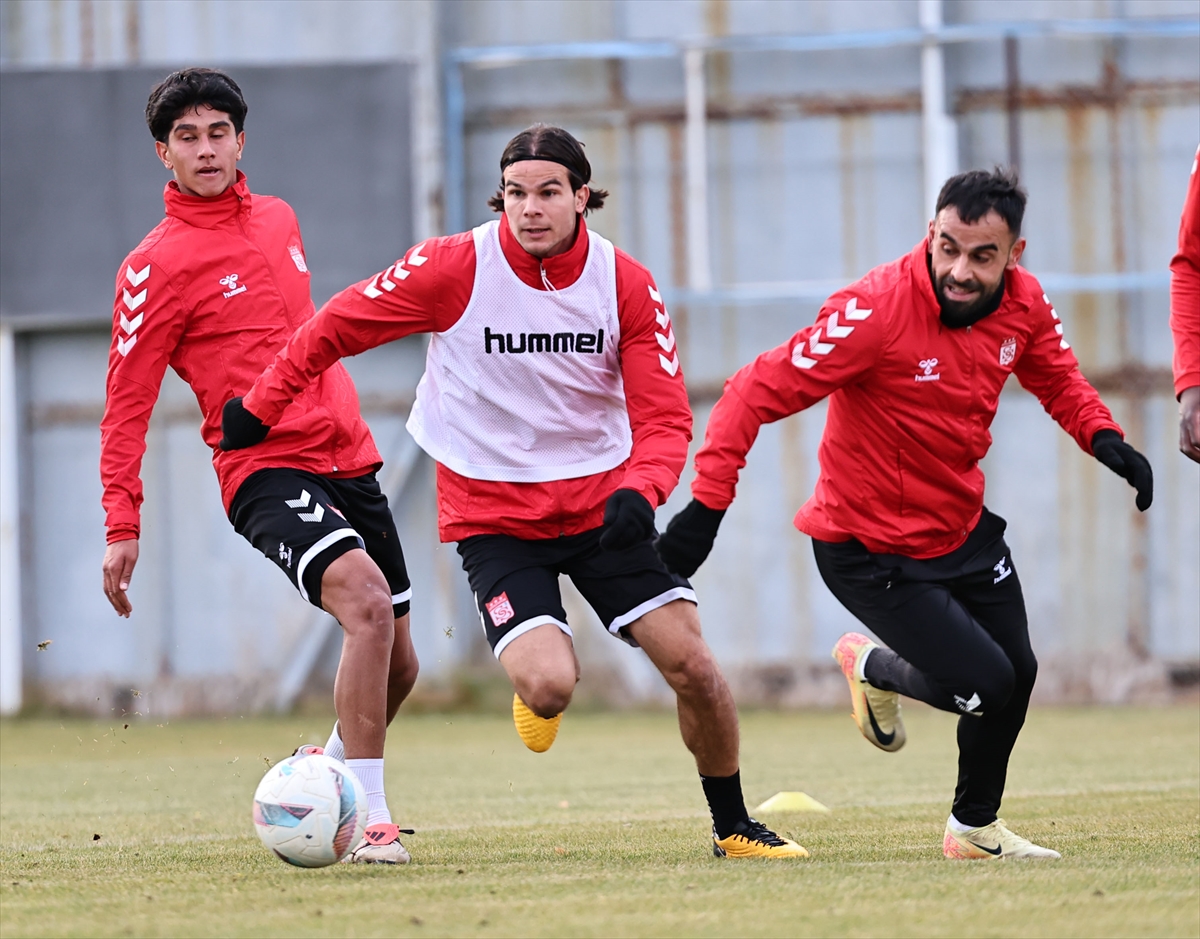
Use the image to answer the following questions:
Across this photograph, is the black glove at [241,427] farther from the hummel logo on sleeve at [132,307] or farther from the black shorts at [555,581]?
the black shorts at [555,581]

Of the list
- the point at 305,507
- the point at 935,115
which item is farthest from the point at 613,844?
the point at 935,115

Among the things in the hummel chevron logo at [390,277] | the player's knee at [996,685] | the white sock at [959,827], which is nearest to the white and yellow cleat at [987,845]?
the white sock at [959,827]

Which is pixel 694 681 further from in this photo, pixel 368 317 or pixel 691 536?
pixel 368 317

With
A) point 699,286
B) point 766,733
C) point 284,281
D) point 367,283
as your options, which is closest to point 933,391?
point 367,283

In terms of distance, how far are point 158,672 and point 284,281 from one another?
824 centimetres

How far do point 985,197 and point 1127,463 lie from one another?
2.95 ft

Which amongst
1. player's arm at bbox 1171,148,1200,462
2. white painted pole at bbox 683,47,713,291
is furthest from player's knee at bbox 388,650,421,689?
white painted pole at bbox 683,47,713,291

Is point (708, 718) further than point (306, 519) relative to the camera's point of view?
No

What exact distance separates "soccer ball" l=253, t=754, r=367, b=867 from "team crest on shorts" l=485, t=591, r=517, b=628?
0.69 metres

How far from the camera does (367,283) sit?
5215 millimetres

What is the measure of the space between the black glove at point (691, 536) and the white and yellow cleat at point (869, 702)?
1530 mm

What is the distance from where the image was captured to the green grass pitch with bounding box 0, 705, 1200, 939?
386cm

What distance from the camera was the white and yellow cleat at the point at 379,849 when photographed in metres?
4.99

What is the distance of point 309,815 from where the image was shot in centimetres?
470
